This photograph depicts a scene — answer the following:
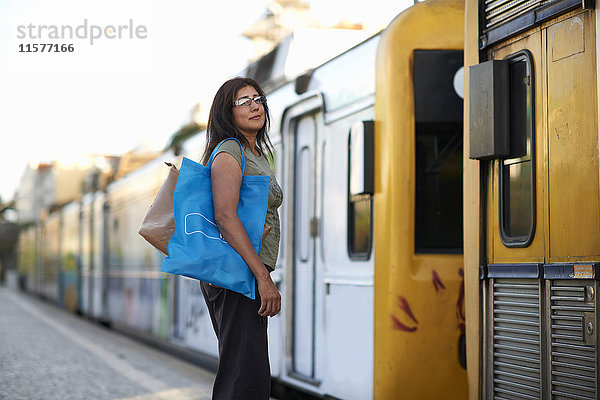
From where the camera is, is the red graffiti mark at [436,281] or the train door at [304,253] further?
the train door at [304,253]

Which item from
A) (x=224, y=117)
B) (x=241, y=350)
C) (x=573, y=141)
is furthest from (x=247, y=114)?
(x=573, y=141)

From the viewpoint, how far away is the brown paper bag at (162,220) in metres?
3.43

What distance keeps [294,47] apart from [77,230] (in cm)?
1625

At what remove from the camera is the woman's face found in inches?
139

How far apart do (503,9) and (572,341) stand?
167cm

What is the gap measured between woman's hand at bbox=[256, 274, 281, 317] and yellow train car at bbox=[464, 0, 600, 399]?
127cm

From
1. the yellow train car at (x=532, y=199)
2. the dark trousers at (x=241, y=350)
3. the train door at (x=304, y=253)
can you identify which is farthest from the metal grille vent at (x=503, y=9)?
the train door at (x=304, y=253)

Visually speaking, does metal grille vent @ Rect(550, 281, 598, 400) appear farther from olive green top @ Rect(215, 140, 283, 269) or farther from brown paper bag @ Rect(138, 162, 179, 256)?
brown paper bag @ Rect(138, 162, 179, 256)

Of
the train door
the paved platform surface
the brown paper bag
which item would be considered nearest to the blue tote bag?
the brown paper bag

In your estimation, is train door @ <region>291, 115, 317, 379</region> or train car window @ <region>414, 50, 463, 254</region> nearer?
train car window @ <region>414, 50, 463, 254</region>

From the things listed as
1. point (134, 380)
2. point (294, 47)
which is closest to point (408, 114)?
point (294, 47)

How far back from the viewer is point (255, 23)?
6188cm

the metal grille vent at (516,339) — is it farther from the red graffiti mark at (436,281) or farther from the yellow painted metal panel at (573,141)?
the red graffiti mark at (436,281)

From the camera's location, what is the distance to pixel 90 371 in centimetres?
977
